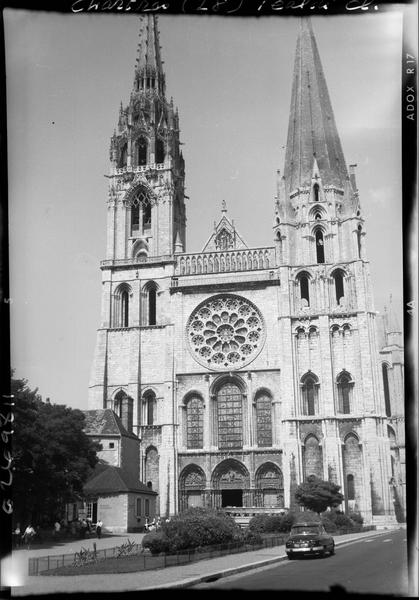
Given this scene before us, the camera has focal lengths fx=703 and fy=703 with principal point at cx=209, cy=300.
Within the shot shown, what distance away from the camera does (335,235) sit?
53.1 metres

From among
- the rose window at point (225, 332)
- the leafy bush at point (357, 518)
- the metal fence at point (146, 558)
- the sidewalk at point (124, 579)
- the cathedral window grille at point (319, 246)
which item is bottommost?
the leafy bush at point (357, 518)

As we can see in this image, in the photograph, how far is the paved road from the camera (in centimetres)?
1320

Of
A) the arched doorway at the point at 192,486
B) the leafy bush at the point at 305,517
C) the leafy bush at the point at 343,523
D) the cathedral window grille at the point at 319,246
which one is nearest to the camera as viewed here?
the leafy bush at the point at 305,517

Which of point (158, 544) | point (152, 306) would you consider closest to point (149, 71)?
point (152, 306)

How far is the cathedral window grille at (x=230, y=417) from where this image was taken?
167 feet

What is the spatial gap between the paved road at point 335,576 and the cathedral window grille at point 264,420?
1185 inches

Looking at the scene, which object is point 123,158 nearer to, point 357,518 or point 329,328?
point 329,328

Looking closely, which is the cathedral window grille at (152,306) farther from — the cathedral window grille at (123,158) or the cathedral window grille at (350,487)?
the cathedral window grille at (350,487)

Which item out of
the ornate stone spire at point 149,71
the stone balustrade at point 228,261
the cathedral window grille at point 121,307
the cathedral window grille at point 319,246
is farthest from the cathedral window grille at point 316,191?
the ornate stone spire at point 149,71

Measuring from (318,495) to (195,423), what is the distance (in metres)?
11.9

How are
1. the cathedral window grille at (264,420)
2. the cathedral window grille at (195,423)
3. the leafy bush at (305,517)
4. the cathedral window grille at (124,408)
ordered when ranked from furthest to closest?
the cathedral window grille at (195,423), the cathedral window grille at (124,408), the cathedral window grille at (264,420), the leafy bush at (305,517)

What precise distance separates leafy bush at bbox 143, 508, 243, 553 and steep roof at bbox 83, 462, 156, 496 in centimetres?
1814

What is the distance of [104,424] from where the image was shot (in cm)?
4797

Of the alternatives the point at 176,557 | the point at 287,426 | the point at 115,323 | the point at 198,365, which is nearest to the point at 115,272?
the point at 115,323
